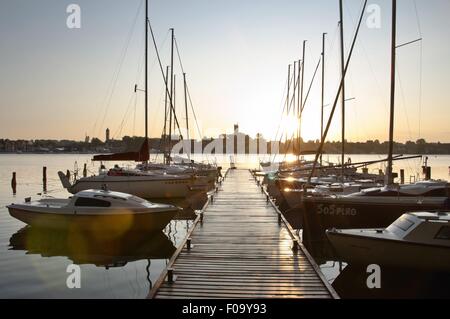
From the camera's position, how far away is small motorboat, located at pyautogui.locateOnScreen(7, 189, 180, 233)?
64.4 feet

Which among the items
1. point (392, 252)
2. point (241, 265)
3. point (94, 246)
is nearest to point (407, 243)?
point (392, 252)

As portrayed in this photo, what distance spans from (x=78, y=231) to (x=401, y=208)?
523 inches

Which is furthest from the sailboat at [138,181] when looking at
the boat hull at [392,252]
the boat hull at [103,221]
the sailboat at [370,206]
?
the boat hull at [392,252]

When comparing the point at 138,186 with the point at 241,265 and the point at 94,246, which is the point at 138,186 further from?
the point at 241,265

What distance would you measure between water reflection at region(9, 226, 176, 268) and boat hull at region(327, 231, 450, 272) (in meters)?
7.03

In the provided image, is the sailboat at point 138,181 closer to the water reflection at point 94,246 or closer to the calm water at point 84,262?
the calm water at point 84,262

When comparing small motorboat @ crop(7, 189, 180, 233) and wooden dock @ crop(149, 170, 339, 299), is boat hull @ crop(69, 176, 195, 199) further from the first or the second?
wooden dock @ crop(149, 170, 339, 299)

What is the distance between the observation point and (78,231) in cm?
2005

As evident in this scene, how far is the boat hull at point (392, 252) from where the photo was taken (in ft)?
44.1

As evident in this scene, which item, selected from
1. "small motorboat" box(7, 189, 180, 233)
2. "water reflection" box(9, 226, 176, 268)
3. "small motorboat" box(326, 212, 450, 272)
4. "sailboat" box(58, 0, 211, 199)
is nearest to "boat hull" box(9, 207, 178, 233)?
"small motorboat" box(7, 189, 180, 233)

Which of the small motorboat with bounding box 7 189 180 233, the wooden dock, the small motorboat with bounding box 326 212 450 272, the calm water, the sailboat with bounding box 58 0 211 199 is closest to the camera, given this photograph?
the wooden dock

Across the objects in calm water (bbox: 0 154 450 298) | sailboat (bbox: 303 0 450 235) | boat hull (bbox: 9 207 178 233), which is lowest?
calm water (bbox: 0 154 450 298)
